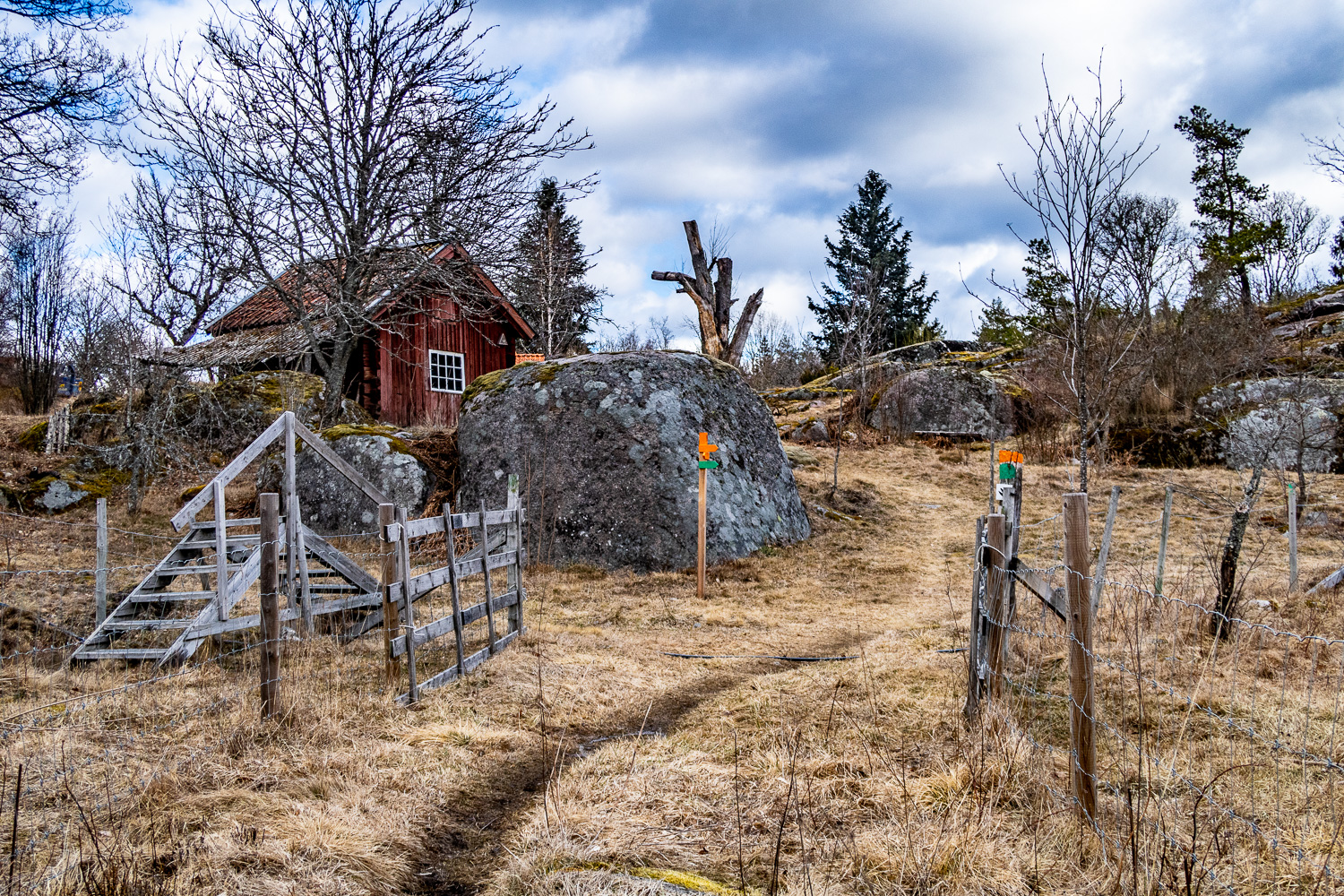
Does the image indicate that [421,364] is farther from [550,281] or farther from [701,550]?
[701,550]

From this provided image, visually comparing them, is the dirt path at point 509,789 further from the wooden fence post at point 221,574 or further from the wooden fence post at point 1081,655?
the wooden fence post at point 221,574

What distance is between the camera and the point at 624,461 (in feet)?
37.7

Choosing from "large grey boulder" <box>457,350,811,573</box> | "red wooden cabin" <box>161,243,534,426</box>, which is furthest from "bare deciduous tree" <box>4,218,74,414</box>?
Result: "large grey boulder" <box>457,350,811,573</box>

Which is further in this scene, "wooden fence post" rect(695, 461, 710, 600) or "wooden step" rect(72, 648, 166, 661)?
"wooden fence post" rect(695, 461, 710, 600)

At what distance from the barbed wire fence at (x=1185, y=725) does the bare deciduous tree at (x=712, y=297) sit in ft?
34.5

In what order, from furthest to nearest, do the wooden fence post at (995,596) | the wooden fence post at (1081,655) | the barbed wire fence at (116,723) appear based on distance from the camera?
the wooden fence post at (995,596)
the wooden fence post at (1081,655)
the barbed wire fence at (116,723)

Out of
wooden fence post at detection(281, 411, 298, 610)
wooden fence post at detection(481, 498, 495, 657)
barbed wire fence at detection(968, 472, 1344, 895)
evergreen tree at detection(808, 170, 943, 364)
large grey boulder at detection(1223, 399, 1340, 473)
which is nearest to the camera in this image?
barbed wire fence at detection(968, 472, 1344, 895)

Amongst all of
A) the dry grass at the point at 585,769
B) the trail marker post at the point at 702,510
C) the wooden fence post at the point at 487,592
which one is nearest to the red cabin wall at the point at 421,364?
the trail marker post at the point at 702,510

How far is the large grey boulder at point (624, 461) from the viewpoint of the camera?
11.2 meters

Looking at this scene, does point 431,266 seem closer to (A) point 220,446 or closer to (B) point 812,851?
(A) point 220,446

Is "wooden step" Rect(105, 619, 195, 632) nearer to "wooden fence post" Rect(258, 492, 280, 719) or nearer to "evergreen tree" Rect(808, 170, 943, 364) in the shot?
"wooden fence post" Rect(258, 492, 280, 719)

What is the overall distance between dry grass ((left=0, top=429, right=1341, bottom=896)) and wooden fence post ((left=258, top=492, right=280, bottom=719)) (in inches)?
5.8

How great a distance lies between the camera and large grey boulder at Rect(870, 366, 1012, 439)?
21297mm

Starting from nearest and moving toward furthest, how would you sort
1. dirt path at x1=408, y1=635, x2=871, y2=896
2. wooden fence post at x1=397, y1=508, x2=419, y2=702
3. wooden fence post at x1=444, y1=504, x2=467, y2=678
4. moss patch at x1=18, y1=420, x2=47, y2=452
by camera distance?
dirt path at x1=408, y1=635, x2=871, y2=896 → wooden fence post at x1=397, y1=508, x2=419, y2=702 → wooden fence post at x1=444, y1=504, x2=467, y2=678 → moss patch at x1=18, y1=420, x2=47, y2=452
